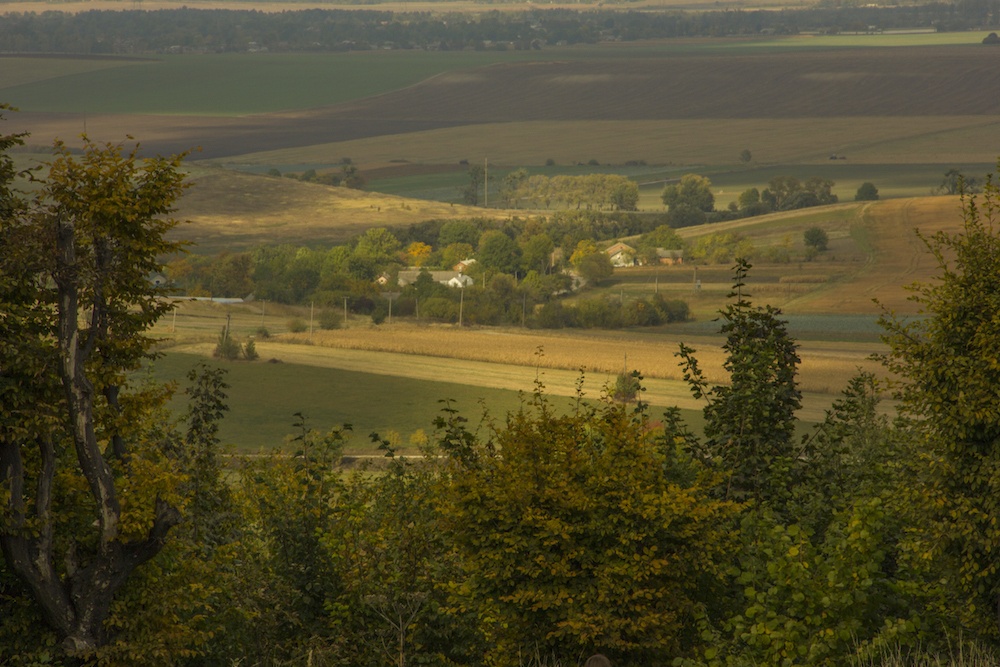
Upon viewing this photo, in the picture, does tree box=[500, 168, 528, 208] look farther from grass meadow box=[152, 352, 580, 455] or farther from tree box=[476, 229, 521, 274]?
grass meadow box=[152, 352, 580, 455]

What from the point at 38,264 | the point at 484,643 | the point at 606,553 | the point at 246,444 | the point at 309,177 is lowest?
the point at 246,444

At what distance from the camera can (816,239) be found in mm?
123688

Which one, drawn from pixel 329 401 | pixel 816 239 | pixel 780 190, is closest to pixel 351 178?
pixel 780 190

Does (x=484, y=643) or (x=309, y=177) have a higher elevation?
(x=309, y=177)

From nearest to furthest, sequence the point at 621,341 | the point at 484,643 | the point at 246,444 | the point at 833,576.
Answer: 1. the point at 833,576
2. the point at 484,643
3. the point at 246,444
4. the point at 621,341

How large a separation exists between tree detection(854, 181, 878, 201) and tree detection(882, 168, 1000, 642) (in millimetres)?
142259

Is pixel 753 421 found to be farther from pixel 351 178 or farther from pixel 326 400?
pixel 351 178

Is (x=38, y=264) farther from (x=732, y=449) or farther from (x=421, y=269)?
(x=421, y=269)

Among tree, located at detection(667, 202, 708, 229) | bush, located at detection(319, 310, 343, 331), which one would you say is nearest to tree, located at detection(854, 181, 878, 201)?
tree, located at detection(667, 202, 708, 229)

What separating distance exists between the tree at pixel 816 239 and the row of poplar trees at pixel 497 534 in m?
111

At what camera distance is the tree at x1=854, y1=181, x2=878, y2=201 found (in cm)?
15038

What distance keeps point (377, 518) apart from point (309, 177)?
6589 inches

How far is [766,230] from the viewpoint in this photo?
133 meters

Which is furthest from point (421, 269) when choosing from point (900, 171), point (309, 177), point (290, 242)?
point (900, 171)
